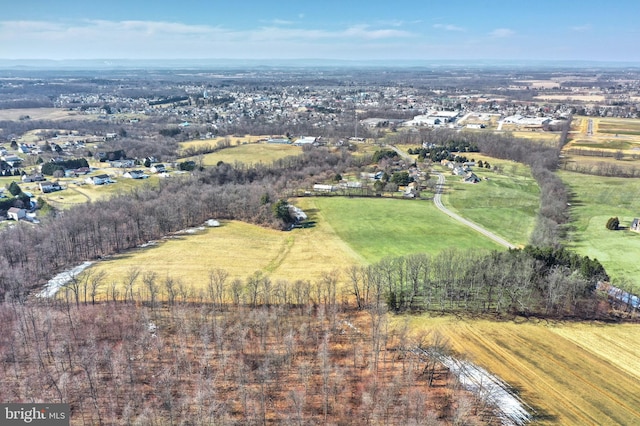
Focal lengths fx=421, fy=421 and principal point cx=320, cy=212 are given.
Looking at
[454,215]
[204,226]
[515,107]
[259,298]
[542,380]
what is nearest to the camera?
[542,380]

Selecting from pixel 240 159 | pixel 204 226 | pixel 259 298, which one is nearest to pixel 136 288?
pixel 259 298

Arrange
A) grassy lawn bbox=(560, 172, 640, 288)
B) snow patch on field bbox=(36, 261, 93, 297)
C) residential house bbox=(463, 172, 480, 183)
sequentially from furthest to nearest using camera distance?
residential house bbox=(463, 172, 480, 183) < grassy lawn bbox=(560, 172, 640, 288) < snow patch on field bbox=(36, 261, 93, 297)

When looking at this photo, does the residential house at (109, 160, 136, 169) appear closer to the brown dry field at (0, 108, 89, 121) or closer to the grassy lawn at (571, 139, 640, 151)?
the brown dry field at (0, 108, 89, 121)

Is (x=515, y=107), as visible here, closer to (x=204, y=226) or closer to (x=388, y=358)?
(x=204, y=226)

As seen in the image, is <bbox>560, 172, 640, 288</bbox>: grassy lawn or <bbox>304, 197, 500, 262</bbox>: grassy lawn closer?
<bbox>560, 172, 640, 288</bbox>: grassy lawn

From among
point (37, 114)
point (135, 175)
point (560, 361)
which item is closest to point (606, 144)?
point (560, 361)

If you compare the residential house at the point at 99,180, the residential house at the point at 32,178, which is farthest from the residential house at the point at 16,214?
the residential house at the point at 32,178

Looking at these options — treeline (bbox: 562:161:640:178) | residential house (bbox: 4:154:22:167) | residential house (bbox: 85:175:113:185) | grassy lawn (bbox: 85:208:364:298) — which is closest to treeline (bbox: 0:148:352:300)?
grassy lawn (bbox: 85:208:364:298)
